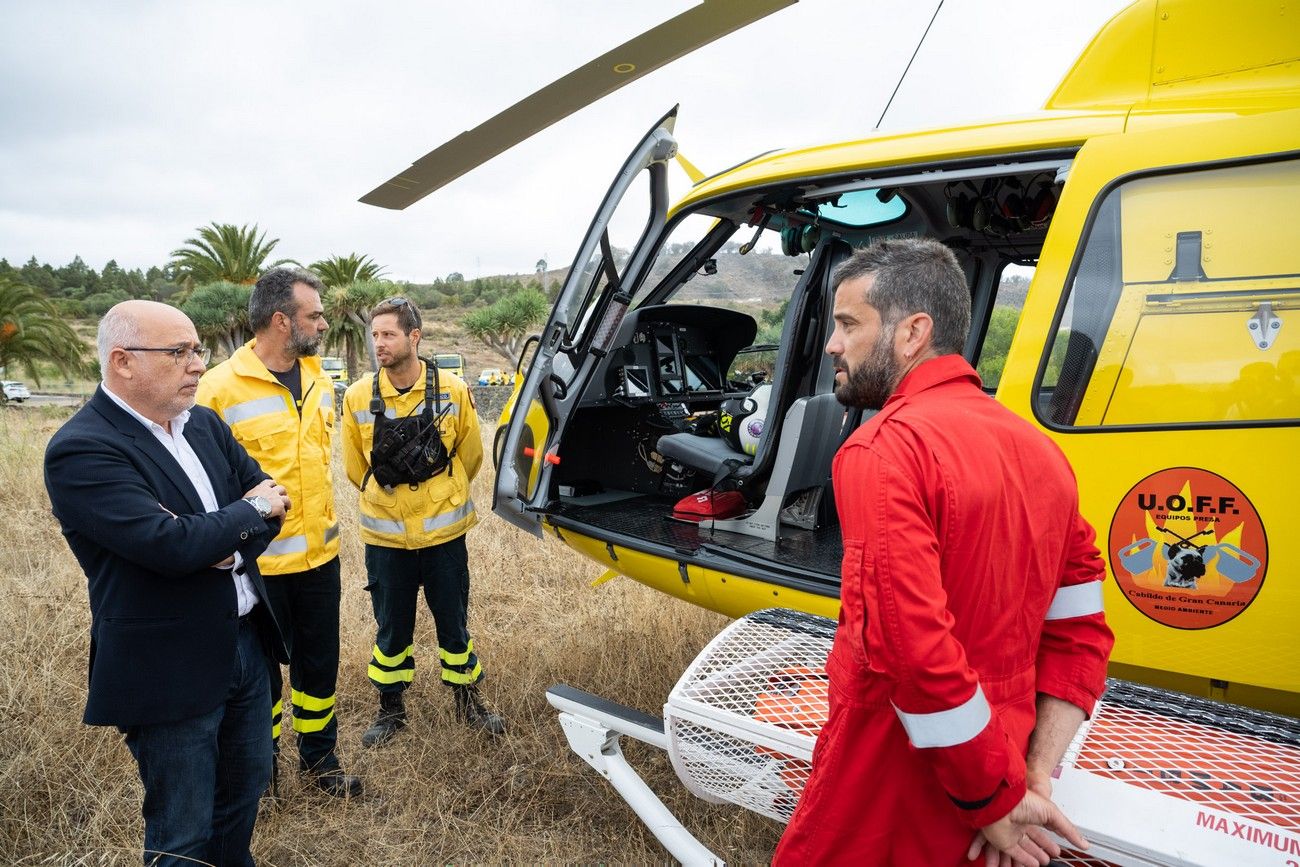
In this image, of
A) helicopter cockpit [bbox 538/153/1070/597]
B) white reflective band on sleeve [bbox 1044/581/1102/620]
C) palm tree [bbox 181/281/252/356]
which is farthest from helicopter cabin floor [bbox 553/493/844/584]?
palm tree [bbox 181/281/252/356]

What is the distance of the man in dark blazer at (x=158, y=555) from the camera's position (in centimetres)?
200

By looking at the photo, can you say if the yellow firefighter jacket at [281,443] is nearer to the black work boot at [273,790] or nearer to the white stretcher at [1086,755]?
the black work boot at [273,790]

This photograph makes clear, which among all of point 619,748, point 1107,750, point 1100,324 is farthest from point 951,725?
point 619,748

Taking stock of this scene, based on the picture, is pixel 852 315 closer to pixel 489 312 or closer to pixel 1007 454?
pixel 1007 454

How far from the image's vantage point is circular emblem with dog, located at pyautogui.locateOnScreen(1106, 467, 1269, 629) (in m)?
1.96

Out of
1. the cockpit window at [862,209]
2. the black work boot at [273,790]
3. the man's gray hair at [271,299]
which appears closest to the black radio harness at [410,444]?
the man's gray hair at [271,299]

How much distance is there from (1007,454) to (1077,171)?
1375 millimetres

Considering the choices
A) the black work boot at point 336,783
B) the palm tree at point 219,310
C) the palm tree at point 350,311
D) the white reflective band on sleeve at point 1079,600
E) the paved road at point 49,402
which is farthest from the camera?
the palm tree at point 350,311

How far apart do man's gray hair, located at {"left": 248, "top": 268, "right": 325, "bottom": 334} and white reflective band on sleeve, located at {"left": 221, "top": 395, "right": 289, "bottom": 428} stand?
30cm

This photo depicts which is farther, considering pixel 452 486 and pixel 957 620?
pixel 452 486

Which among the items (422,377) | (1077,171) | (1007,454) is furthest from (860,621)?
(422,377)

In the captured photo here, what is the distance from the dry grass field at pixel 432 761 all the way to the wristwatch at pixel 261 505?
1410 millimetres

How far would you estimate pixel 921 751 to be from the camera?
4.34ft

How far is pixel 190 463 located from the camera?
232 cm
